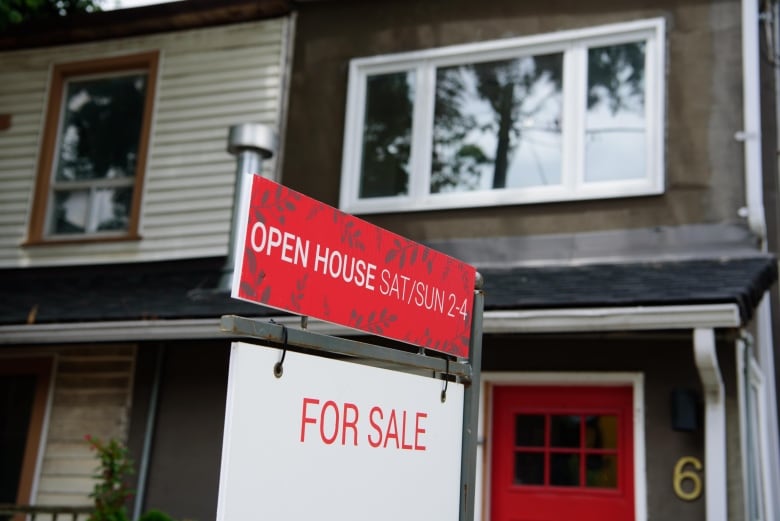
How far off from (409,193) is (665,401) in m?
2.83

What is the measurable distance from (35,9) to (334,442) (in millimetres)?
8992

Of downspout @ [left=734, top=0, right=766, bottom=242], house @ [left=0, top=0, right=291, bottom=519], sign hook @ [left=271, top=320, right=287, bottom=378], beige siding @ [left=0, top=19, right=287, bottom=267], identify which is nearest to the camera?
sign hook @ [left=271, top=320, right=287, bottom=378]

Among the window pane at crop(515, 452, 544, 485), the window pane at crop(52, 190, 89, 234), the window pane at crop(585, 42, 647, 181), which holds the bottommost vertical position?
the window pane at crop(515, 452, 544, 485)

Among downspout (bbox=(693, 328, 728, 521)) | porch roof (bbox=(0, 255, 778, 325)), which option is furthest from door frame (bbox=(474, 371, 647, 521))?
porch roof (bbox=(0, 255, 778, 325))

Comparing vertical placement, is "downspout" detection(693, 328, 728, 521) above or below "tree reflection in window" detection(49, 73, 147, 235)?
below

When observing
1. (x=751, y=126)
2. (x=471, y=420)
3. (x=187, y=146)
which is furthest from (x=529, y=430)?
(x=187, y=146)

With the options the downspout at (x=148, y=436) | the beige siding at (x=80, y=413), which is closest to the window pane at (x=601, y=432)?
the downspout at (x=148, y=436)

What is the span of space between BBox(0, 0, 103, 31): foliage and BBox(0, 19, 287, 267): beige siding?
70 cm

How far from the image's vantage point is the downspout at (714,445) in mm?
5992

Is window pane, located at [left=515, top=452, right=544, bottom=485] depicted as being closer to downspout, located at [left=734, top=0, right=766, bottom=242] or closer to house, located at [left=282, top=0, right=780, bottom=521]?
house, located at [left=282, top=0, right=780, bottom=521]

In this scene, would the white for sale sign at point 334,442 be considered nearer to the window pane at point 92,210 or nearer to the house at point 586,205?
the house at point 586,205

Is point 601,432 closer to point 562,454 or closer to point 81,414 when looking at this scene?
point 562,454

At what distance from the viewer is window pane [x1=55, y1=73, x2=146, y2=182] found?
968 cm

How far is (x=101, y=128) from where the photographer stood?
9820 millimetres
